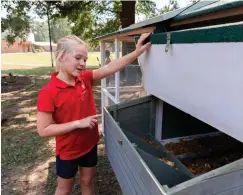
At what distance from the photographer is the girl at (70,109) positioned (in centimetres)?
166

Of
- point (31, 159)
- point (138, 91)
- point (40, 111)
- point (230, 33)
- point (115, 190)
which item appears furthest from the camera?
point (31, 159)

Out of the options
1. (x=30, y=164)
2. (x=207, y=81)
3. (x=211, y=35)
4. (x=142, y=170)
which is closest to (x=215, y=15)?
(x=211, y=35)

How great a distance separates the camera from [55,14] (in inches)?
426

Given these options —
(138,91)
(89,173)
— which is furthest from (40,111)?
(138,91)

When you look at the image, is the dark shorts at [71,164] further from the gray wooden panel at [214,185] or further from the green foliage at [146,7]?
the green foliage at [146,7]

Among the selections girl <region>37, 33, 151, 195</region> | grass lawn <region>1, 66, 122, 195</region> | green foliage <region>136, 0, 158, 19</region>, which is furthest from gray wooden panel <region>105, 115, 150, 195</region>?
green foliage <region>136, 0, 158, 19</region>

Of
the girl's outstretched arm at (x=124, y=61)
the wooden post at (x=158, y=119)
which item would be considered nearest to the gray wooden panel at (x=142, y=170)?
the girl's outstretched arm at (x=124, y=61)

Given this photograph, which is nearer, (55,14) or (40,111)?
(40,111)

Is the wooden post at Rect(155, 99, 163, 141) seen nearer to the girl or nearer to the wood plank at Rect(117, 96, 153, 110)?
the wood plank at Rect(117, 96, 153, 110)

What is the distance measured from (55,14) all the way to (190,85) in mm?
10586

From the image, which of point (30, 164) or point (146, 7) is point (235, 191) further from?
point (146, 7)

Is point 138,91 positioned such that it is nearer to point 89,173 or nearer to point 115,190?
point 115,190

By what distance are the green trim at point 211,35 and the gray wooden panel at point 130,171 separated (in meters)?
0.74

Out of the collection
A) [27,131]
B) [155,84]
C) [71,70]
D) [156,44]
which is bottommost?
[27,131]
